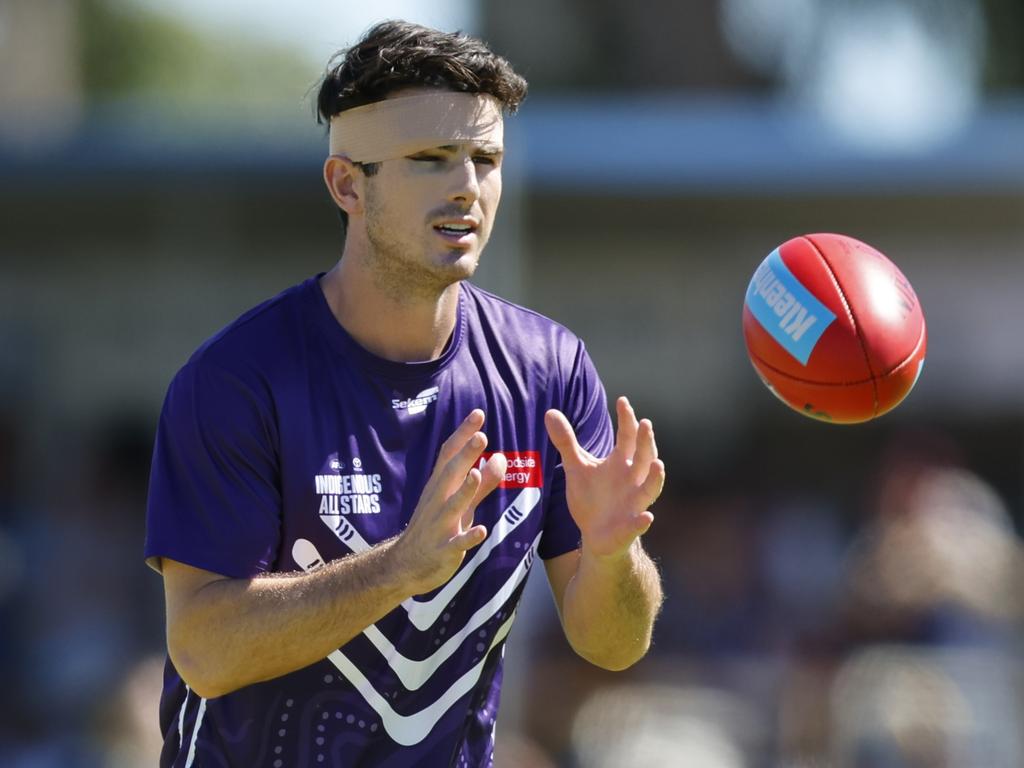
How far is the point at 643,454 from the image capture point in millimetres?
3801

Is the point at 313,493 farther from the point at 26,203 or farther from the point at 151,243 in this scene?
the point at 151,243

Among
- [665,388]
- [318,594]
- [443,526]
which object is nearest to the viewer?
[443,526]

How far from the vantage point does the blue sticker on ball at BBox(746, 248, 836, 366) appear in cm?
439

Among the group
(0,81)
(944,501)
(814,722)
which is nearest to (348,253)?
(814,722)

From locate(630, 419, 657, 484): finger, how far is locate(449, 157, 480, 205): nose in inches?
28.9

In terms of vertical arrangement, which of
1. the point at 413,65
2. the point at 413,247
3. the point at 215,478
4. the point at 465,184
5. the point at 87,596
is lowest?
the point at 87,596

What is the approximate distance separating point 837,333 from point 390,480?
4.28 feet

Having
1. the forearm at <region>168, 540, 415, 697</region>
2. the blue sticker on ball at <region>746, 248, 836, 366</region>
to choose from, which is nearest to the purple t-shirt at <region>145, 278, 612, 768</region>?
the forearm at <region>168, 540, 415, 697</region>

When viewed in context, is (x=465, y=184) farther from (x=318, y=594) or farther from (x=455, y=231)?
(x=318, y=594)

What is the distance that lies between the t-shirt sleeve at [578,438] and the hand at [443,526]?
2.42 feet

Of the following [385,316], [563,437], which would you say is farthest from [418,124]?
[563,437]

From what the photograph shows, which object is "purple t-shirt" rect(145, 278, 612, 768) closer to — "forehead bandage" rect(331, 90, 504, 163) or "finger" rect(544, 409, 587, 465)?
"finger" rect(544, 409, 587, 465)

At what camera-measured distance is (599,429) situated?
4.31 m

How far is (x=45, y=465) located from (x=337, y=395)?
9.36 m
